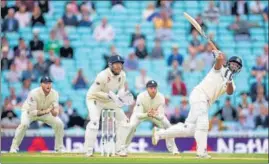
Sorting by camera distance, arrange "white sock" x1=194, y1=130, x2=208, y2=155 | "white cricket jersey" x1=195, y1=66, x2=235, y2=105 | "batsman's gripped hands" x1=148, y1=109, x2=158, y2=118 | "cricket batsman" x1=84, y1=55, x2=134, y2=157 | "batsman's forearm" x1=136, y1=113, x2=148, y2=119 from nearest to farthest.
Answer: "white sock" x1=194, y1=130, x2=208, y2=155, "white cricket jersey" x1=195, y1=66, x2=235, y2=105, "cricket batsman" x1=84, y1=55, x2=134, y2=157, "batsman's gripped hands" x1=148, y1=109, x2=158, y2=118, "batsman's forearm" x1=136, y1=113, x2=148, y2=119

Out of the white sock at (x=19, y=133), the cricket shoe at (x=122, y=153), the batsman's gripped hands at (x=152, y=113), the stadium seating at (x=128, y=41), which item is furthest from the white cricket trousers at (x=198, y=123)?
the stadium seating at (x=128, y=41)

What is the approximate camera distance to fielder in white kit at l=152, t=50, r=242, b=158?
15258 mm

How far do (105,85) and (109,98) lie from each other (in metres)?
0.24

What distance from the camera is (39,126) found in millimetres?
22547

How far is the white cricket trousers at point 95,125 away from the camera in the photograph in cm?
1623

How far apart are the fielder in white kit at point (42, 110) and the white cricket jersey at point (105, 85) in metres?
1.30

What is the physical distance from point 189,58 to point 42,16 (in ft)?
14.4

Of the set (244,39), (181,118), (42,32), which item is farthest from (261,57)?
(42,32)

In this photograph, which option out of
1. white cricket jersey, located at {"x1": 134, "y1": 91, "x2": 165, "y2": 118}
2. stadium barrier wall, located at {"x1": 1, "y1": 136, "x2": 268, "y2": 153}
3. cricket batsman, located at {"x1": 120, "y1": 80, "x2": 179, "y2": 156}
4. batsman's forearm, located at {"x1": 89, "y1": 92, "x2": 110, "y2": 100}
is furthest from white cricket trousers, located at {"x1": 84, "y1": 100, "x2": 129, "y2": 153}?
stadium barrier wall, located at {"x1": 1, "y1": 136, "x2": 268, "y2": 153}

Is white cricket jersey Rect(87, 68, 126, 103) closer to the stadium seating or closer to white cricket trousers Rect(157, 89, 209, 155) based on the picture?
white cricket trousers Rect(157, 89, 209, 155)

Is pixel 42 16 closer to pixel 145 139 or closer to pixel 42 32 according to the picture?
pixel 42 32

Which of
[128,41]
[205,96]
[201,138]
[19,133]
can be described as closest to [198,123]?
[201,138]

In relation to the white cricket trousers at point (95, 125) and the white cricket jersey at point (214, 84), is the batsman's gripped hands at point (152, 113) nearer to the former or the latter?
the white cricket trousers at point (95, 125)

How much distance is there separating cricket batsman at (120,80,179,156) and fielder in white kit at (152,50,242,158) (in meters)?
2.02
